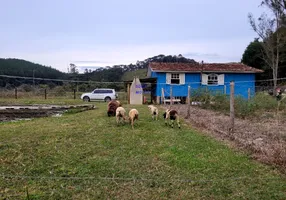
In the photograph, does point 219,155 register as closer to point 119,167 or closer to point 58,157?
point 119,167

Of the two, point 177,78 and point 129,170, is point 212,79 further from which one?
point 129,170

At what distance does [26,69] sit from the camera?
1989 inches

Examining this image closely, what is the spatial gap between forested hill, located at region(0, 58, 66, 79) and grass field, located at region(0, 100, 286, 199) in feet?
141

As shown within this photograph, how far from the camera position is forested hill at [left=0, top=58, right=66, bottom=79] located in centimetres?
4638

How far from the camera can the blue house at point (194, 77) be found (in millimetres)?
21844

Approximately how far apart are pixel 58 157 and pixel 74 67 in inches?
1723

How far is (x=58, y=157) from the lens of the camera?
5016 mm

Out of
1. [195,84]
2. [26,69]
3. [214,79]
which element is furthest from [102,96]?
[26,69]

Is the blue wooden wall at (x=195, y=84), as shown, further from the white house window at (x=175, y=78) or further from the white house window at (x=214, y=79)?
the white house window at (x=175, y=78)

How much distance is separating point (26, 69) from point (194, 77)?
38098 millimetres

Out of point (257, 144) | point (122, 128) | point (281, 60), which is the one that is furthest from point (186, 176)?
point (281, 60)

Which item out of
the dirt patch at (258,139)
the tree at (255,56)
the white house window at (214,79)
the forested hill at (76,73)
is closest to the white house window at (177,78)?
the white house window at (214,79)

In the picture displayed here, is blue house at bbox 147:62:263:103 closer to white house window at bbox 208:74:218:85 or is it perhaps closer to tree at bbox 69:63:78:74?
white house window at bbox 208:74:218:85

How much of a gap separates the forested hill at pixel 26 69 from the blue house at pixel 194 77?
30.0m
